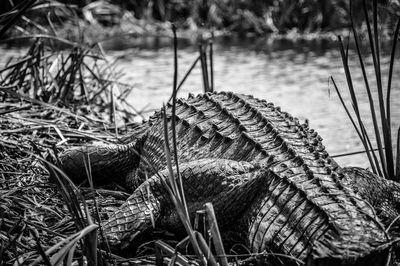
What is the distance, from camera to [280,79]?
27.2 feet

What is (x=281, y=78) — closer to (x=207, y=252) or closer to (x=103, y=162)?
(x=103, y=162)

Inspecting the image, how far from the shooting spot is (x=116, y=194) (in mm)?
3623

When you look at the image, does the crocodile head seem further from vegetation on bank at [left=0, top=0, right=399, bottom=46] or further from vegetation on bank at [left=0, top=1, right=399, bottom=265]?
vegetation on bank at [left=0, top=0, right=399, bottom=46]

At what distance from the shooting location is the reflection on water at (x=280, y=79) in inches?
242

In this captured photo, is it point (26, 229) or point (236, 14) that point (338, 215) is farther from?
point (236, 14)

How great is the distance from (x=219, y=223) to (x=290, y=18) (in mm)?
10961

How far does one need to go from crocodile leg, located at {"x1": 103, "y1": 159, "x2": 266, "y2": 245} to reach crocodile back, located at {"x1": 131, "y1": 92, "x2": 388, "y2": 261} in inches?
3.4

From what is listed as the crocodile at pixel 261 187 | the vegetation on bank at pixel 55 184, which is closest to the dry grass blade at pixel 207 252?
the vegetation on bank at pixel 55 184

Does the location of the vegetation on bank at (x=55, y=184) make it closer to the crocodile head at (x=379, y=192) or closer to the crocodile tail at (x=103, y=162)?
the crocodile tail at (x=103, y=162)

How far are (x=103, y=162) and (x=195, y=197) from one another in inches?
42.0

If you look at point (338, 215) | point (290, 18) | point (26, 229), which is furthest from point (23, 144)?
Result: point (290, 18)

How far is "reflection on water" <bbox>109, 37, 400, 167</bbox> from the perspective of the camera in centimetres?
615

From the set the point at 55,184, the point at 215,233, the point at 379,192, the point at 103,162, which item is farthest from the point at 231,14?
the point at 215,233

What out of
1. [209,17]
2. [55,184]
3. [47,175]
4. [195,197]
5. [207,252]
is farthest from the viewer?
[209,17]
